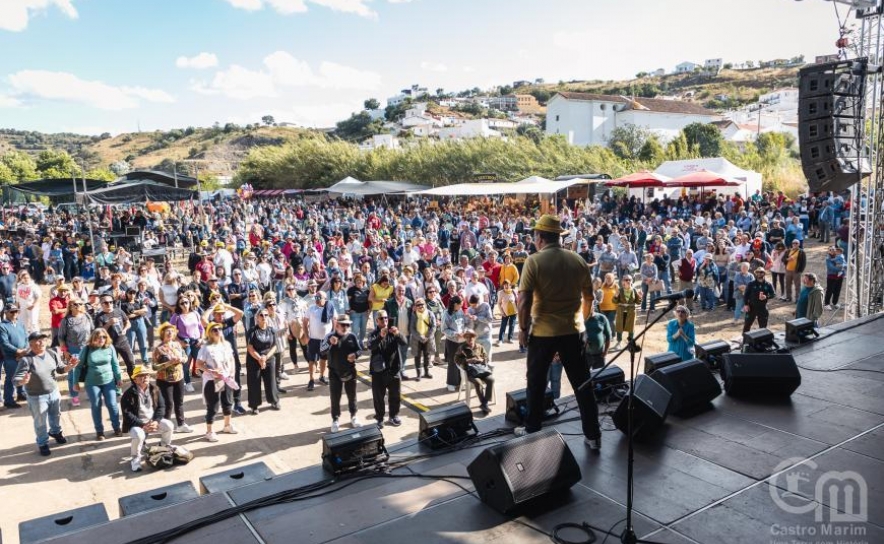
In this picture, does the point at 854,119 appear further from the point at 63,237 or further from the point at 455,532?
the point at 63,237

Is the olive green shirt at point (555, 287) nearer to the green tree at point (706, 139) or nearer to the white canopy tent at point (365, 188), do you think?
the white canopy tent at point (365, 188)

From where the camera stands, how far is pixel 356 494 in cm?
367

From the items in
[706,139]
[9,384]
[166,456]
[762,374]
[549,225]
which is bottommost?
[166,456]

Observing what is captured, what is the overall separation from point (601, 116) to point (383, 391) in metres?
58.5

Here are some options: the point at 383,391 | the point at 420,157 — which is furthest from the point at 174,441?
the point at 420,157

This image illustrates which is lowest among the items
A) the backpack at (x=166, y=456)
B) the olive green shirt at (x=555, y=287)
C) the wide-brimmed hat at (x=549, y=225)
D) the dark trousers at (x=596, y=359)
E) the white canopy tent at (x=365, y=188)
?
the backpack at (x=166, y=456)

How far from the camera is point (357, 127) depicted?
117m

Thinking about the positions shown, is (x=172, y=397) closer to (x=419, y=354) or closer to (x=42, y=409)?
(x=42, y=409)

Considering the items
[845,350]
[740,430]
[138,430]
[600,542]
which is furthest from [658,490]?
[138,430]

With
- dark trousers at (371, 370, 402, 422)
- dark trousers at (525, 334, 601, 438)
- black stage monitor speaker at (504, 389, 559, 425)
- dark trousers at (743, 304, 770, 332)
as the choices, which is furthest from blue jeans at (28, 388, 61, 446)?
dark trousers at (743, 304, 770, 332)

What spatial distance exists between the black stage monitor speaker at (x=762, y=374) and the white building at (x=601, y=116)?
5646cm

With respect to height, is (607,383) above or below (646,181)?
below

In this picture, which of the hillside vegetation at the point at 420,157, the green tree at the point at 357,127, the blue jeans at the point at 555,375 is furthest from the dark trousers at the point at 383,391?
the green tree at the point at 357,127

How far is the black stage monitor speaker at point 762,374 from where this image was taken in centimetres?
491
